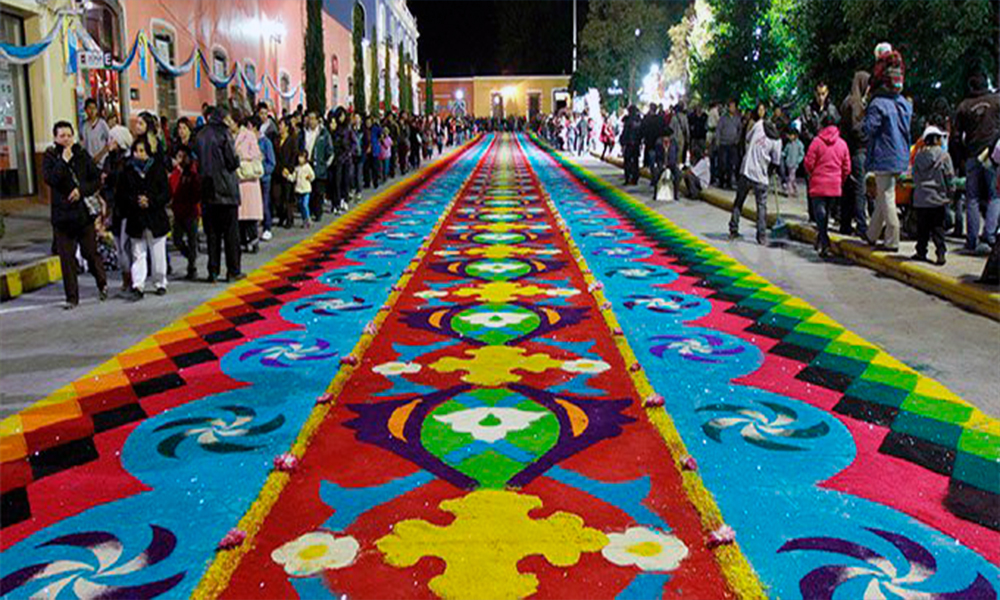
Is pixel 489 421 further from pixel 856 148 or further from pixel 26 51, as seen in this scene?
pixel 26 51

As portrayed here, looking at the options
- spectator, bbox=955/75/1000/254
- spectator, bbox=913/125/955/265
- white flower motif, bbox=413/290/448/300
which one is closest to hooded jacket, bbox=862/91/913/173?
spectator, bbox=913/125/955/265

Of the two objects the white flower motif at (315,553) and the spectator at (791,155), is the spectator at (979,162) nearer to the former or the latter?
the spectator at (791,155)

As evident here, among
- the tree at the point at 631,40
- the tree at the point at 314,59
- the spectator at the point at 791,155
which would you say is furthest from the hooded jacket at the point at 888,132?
the tree at the point at 631,40

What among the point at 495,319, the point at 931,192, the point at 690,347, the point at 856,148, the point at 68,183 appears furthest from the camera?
the point at 856,148

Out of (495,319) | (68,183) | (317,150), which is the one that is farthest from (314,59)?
(495,319)

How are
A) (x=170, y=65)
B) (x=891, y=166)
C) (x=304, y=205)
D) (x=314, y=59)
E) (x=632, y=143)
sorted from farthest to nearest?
1. (x=314, y=59)
2. (x=632, y=143)
3. (x=170, y=65)
4. (x=304, y=205)
5. (x=891, y=166)

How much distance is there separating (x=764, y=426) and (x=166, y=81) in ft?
60.9

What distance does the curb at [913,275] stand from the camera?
7617 millimetres

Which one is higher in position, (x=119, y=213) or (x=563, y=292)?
(x=119, y=213)

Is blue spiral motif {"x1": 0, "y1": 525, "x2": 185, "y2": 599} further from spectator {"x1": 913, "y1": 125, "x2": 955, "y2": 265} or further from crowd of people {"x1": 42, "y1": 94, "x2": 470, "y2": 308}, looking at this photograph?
spectator {"x1": 913, "y1": 125, "x2": 955, "y2": 265}

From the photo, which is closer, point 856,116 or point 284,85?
point 856,116

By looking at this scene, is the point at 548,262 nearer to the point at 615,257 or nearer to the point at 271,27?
the point at 615,257

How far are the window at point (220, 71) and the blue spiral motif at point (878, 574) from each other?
21579mm

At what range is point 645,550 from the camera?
3.38m
